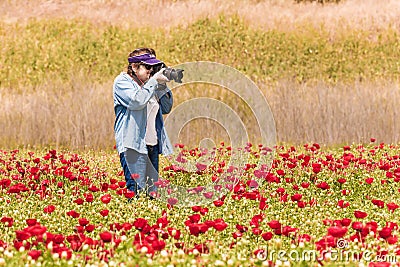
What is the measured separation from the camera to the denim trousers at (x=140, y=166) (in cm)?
704

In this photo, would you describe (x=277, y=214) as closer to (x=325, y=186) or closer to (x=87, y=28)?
(x=325, y=186)

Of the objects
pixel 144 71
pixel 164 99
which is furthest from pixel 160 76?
pixel 164 99

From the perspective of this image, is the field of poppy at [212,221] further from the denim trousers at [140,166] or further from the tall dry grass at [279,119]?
the tall dry grass at [279,119]

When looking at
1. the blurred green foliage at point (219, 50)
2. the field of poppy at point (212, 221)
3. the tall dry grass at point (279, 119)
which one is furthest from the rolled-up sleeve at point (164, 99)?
the blurred green foliage at point (219, 50)

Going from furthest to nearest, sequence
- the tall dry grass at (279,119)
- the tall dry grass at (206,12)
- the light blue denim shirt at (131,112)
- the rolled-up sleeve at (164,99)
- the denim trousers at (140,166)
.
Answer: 1. the tall dry grass at (206,12)
2. the tall dry grass at (279,119)
3. the rolled-up sleeve at (164,99)
4. the denim trousers at (140,166)
5. the light blue denim shirt at (131,112)

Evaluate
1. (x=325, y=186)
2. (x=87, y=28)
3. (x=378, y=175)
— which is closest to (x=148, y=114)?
(x=325, y=186)

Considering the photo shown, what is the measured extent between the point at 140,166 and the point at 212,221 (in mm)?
2659

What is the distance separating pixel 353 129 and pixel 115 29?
39.4 ft

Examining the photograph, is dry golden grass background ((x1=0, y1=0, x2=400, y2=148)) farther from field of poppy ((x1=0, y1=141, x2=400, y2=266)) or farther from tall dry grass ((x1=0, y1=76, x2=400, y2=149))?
field of poppy ((x1=0, y1=141, x2=400, y2=266))

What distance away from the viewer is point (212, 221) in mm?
4496

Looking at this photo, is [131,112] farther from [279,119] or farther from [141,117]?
[279,119]

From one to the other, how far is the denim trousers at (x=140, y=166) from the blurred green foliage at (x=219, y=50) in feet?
37.7

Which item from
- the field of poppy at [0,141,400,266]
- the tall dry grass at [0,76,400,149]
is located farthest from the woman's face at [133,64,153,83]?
the tall dry grass at [0,76,400,149]

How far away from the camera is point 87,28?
23422mm
